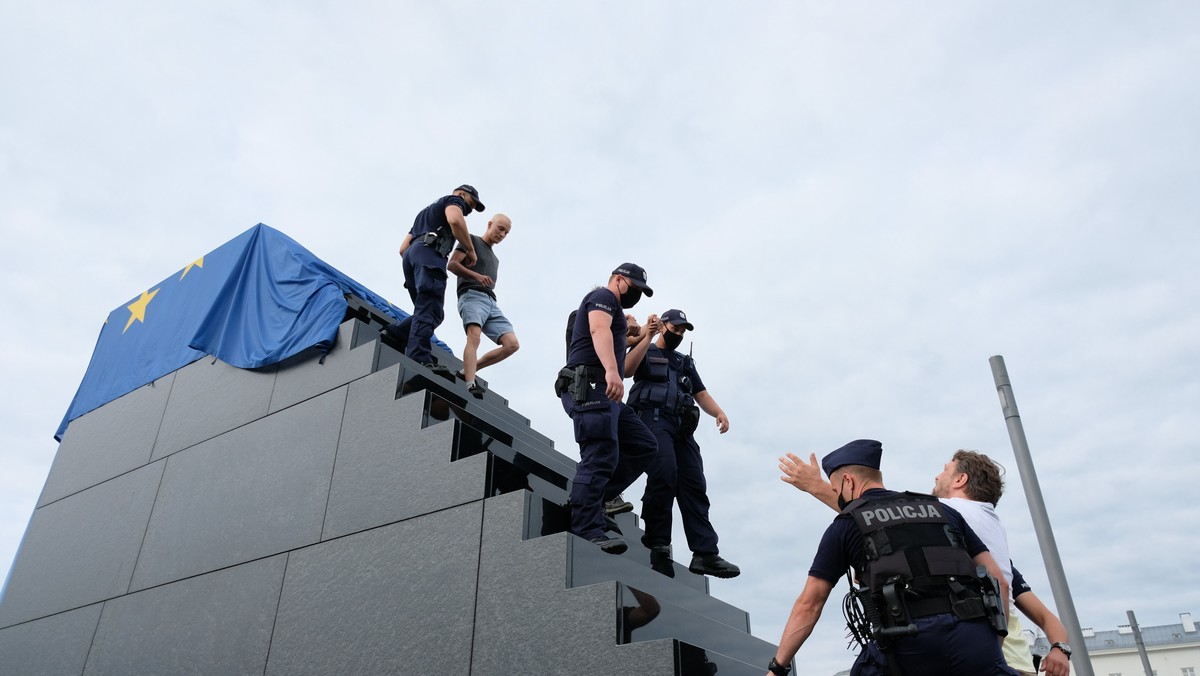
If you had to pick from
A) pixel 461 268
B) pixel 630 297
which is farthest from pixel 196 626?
pixel 630 297

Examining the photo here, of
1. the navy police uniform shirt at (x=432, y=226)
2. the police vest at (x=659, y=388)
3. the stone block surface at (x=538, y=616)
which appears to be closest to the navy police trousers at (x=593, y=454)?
the stone block surface at (x=538, y=616)

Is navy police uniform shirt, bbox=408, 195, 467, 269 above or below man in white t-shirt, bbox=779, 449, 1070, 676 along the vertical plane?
above

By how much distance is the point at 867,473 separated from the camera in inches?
121

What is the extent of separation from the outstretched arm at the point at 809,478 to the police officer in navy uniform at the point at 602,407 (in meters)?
1.44

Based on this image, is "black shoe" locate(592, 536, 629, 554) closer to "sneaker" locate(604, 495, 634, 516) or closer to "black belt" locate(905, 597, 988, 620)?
"sneaker" locate(604, 495, 634, 516)

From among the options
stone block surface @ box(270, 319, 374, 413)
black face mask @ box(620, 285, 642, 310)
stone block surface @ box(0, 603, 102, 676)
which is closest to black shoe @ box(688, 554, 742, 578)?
black face mask @ box(620, 285, 642, 310)

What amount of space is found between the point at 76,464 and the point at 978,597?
9.32 m

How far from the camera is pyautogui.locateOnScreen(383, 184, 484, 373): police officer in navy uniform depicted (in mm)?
6613

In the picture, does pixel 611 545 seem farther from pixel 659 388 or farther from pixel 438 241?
pixel 438 241

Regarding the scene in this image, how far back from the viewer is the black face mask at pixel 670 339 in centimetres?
600

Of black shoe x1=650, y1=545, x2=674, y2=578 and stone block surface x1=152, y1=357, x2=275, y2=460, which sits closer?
black shoe x1=650, y1=545, x2=674, y2=578

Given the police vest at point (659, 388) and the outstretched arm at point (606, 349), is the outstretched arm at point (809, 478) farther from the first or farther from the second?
the police vest at point (659, 388)

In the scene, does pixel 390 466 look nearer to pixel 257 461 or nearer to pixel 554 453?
pixel 257 461

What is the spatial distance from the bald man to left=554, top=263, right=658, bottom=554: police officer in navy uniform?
197cm
